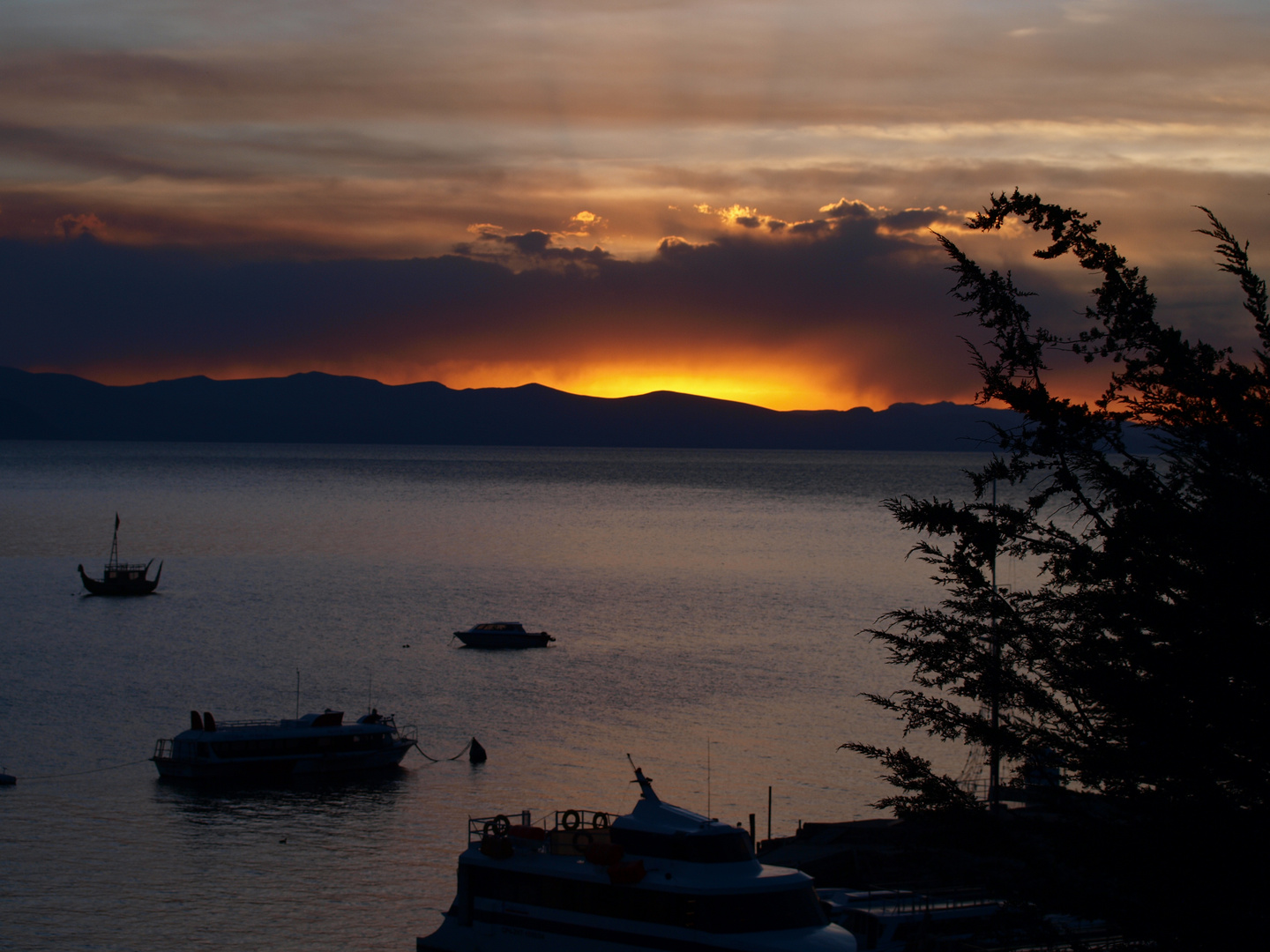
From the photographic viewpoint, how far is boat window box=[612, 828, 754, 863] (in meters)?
24.8

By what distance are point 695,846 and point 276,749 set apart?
29.9 meters

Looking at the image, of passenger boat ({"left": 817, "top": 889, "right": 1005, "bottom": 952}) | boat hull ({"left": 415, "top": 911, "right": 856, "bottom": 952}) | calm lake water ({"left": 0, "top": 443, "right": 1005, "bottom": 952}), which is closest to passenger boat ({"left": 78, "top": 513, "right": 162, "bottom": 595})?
calm lake water ({"left": 0, "top": 443, "right": 1005, "bottom": 952})

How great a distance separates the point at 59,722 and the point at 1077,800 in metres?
56.4

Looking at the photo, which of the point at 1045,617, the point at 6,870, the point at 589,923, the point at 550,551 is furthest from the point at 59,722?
the point at 550,551

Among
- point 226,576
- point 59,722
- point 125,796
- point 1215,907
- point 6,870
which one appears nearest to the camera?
point 1215,907

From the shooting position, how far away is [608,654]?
250 ft

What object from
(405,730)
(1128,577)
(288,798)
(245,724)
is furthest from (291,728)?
(1128,577)

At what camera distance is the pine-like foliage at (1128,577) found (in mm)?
8508

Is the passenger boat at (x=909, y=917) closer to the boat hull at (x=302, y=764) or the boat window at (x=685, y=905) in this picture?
the boat window at (x=685, y=905)

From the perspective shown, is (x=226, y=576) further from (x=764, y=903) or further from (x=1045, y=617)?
(x=1045, y=617)

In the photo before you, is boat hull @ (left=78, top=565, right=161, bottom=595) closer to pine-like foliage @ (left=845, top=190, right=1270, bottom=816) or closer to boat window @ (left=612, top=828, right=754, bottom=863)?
boat window @ (left=612, top=828, right=754, bottom=863)

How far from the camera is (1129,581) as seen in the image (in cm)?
948

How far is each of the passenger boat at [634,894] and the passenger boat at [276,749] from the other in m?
22.3

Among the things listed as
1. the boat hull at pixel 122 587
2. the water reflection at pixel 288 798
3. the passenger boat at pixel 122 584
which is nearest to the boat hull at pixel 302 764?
the water reflection at pixel 288 798
